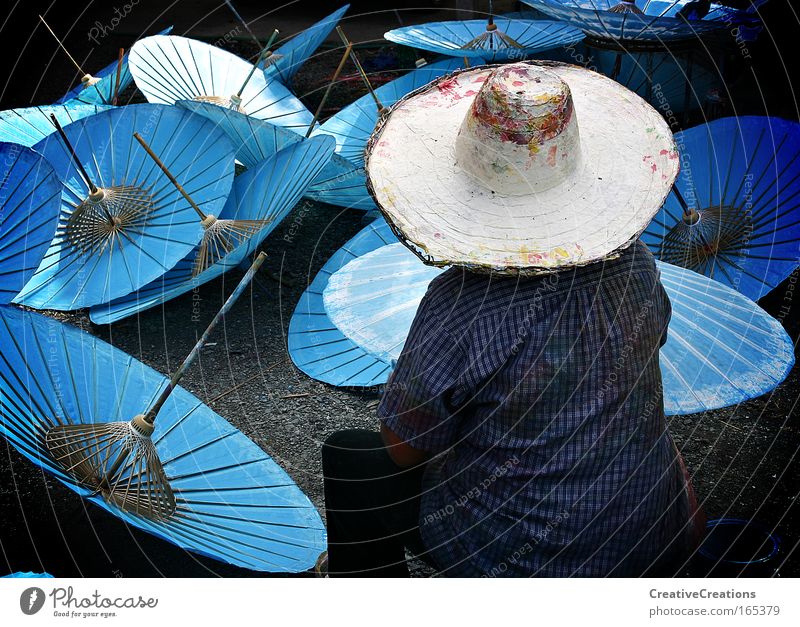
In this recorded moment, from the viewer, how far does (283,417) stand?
8.39 ft

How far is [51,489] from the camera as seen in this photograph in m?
2.30

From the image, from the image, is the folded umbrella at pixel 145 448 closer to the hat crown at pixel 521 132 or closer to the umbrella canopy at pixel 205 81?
the hat crown at pixel 521 132

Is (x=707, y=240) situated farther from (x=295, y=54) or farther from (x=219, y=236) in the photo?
(x=295, y=54)

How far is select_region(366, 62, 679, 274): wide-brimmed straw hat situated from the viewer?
1.31 m

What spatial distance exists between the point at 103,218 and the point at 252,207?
507mm

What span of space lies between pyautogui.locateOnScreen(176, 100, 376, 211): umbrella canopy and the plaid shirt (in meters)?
1.33

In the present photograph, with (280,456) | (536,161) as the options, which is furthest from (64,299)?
(536,161)

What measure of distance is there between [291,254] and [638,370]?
1.95 meters

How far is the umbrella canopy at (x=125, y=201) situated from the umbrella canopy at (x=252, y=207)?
0.07 meters

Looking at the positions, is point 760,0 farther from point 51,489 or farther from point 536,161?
point 51,489

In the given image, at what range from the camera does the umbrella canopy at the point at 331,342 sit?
A: 8.36ft

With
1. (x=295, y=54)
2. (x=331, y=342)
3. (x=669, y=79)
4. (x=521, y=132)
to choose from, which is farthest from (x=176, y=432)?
(x=669, y=79)

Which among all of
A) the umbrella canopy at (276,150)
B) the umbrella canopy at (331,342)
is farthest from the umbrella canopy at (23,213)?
the umbrella canopy at (331,342)

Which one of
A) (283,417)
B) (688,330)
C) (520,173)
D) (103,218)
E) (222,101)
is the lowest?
(283,417)
